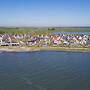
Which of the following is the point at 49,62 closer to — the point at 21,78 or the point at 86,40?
the point at 21,78

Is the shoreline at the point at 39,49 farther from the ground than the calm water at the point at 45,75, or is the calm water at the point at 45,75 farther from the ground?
the shoreline at the point at 39,49

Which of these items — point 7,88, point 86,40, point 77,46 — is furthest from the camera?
point 86,40

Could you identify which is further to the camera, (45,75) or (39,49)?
(39,49)

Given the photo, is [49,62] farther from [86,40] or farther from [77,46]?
[86,40]

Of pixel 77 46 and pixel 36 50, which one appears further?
pixel 77 46

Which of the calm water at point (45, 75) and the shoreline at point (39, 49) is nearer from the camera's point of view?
the calm water at point (45, 75)

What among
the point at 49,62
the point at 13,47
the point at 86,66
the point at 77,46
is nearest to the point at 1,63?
the point at 49,62

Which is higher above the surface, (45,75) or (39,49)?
(39,49)

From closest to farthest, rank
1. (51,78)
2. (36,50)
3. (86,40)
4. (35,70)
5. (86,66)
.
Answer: (51,78)
(35,70)
(86,66)
(36,50)
(86,40)
